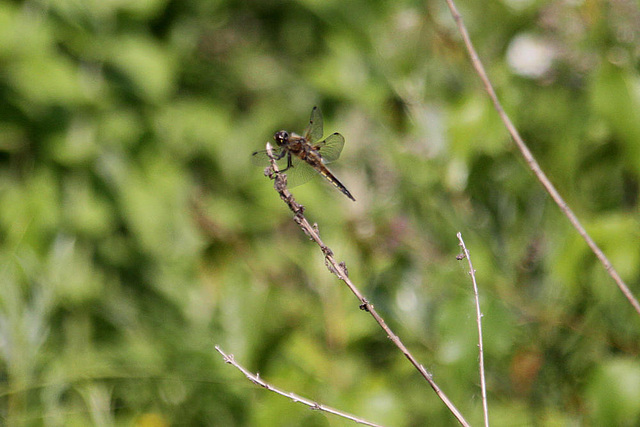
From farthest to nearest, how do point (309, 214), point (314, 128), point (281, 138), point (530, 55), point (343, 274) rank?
point (309, 214) → point (530, 55) → point (314, 128) → point (281, 138) → point (343, 274)

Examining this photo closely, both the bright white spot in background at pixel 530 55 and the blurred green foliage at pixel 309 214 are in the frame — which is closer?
the blurred green foliage at pixel 309 214

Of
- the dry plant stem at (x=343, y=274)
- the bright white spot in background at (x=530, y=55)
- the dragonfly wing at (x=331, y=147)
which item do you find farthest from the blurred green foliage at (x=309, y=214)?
the dry plant stem at (x=343, y=274)

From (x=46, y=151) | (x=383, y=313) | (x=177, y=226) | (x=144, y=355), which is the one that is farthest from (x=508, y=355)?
(x=46, y=151)

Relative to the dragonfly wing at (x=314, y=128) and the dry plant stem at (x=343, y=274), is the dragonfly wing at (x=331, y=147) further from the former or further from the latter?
the dry plant stem at (x=343, y=274)

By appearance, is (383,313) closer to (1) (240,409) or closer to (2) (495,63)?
(1) (240,409)

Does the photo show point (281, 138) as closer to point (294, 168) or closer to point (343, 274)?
point (294, 168)

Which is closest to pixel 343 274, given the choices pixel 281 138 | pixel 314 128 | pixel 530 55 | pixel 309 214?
pixel 281 138

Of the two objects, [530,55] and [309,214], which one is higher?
[530,55]
